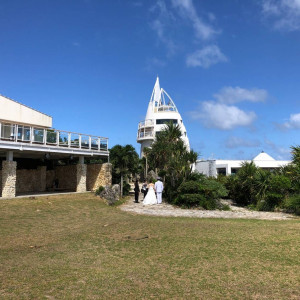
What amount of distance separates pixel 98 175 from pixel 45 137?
7.18 m

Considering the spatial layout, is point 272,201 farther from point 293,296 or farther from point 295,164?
point 293,296

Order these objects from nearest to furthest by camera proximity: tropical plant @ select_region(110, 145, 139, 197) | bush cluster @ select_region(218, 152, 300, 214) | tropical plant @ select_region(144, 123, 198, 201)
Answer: bush cluster @ select_region(218, 152, 300, 214) < tropical plant @ select_region(144, 123, 198, 201) < tropical plant @ select_region(110, 145, 139, 197)

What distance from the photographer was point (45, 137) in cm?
2158

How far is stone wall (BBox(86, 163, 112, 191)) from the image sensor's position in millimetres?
26844

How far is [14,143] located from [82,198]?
19.8 feet

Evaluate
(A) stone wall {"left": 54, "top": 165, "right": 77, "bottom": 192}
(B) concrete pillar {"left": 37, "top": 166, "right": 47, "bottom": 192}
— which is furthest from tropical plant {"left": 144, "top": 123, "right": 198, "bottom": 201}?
(B) concrete pillar {"left": 37, "top": 166, "right": 47, "bottom": 192}

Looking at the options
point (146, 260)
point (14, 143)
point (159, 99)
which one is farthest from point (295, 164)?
Result: point (159, 99)

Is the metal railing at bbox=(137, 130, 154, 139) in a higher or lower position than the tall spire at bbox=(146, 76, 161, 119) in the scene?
lower

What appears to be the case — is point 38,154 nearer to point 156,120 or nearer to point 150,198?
point 150,198

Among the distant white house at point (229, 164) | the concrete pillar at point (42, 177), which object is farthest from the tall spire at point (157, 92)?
the concrete pillar at point (42, 177)

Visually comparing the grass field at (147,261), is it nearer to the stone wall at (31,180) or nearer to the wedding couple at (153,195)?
the wedding couple at (153,195)

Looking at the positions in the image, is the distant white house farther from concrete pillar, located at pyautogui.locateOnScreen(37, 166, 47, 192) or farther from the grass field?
the grass field

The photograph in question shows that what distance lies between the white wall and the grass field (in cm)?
1456

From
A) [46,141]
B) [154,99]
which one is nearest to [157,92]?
[154,99]
